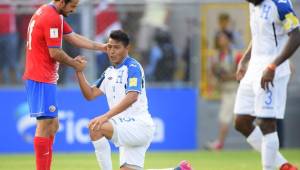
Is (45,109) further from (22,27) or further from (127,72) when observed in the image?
(22,27)

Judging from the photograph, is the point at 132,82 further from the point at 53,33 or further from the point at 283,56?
the point at 283,56

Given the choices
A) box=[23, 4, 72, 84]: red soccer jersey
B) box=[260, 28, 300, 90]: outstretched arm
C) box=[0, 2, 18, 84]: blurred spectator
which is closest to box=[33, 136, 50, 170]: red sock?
box=[23, 4, 72, 84]: red soccer jersey

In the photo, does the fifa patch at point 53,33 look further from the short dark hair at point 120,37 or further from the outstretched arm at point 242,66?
the outstretched arm at point 242,66

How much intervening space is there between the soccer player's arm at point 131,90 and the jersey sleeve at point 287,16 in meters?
1.67

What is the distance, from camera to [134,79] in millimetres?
9320

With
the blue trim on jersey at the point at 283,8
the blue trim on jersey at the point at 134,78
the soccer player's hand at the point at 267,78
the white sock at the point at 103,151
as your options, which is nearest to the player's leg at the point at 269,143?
the soccer player's hand at the point at 267,78

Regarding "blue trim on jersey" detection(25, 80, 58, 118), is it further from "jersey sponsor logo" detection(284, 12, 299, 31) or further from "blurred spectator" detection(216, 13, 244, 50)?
"blurred spectator" detection(216, 13, 244, 50)

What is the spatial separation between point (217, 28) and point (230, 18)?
31cm

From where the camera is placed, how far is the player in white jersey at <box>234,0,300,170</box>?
9.90 m

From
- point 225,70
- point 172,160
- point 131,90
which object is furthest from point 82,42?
point 225,70

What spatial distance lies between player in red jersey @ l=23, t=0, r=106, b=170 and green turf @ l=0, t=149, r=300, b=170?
2978 millimetres

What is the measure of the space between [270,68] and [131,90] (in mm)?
1541

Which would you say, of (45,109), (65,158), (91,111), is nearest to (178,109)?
(91,111)

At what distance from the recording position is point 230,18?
18.0m
